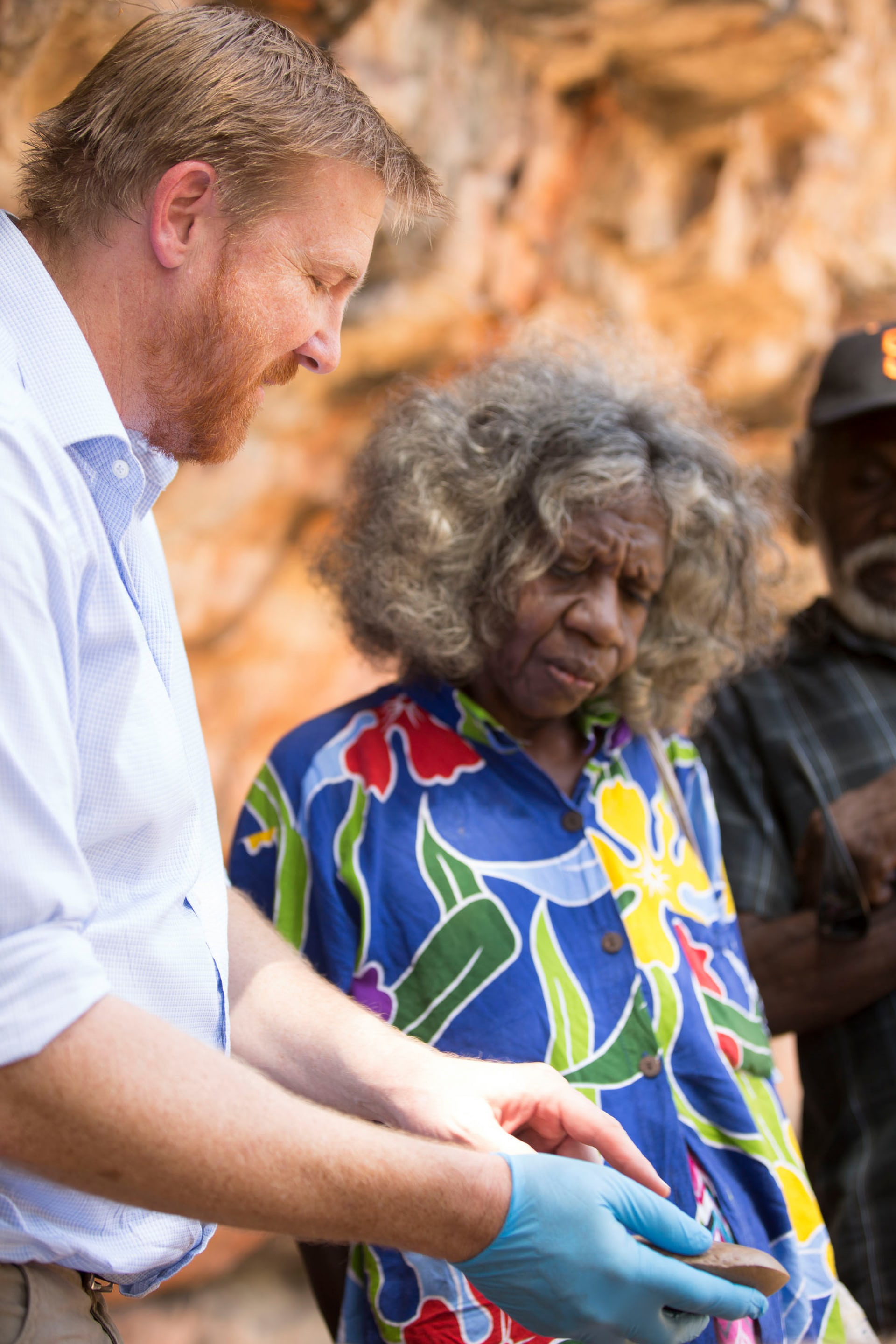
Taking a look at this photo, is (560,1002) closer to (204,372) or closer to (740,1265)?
(740,1265)

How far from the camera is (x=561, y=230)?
3.89 metres

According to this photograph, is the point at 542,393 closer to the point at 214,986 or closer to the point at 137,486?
the point at 137,486

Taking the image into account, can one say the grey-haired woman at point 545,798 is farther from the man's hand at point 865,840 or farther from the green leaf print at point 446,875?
the man's hand at point 865,840

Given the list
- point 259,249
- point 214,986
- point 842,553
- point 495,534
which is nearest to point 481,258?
point 842,553

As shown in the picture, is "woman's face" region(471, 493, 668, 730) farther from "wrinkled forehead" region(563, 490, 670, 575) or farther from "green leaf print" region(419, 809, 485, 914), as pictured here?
"green leaf print" region(419, 809, 485, 914)

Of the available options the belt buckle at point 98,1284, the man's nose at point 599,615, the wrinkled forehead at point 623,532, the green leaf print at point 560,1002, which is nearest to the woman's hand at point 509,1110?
the green leaf print at point 560,1002

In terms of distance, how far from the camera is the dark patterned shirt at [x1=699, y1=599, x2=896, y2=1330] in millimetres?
1909

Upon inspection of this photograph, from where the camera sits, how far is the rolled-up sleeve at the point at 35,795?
79 centimetres

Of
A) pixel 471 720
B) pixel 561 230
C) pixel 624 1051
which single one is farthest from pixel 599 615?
pixel 561 230

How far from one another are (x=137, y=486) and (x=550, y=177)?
127 inches

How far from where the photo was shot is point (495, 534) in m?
1.78

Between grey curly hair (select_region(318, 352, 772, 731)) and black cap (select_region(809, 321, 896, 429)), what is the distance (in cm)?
49

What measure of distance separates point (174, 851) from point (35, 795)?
0.24 m

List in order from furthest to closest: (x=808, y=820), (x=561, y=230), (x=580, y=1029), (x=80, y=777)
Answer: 1. (x=561, y=230)
2. (x=808, y=820)
3. (x=580, y=1029)
4. (x=80, y=777)
